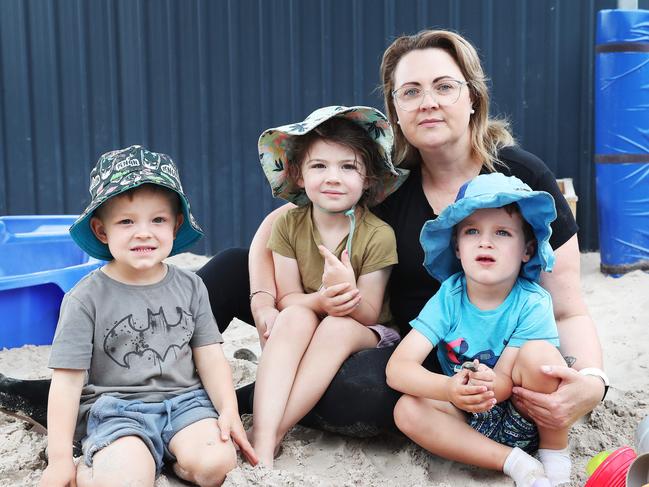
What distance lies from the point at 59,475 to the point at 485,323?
99 centimetres

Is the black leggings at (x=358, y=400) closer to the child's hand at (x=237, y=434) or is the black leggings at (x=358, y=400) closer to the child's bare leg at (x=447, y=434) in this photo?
the child's bare leg at (x=447, y=434)

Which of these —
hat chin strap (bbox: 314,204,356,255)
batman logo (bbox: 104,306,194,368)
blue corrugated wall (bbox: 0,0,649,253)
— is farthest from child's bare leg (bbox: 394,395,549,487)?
blue corrugated wall (bbox: 0,0,649,253)

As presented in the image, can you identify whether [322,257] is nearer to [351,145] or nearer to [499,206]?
[351,145]

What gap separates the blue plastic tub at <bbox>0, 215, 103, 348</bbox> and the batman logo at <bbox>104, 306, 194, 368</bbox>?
1.01 m

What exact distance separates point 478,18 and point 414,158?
2774 mm

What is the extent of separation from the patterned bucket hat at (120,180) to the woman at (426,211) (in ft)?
1.32

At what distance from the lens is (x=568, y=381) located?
183cm

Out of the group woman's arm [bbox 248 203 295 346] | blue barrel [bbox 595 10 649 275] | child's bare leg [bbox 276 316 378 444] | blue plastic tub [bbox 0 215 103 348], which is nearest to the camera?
child's bare leg [bbox 276 316 378 444]

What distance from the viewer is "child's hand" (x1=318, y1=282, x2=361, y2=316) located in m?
2.04

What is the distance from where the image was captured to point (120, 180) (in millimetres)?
1806

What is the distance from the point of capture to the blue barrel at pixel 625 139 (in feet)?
14.1

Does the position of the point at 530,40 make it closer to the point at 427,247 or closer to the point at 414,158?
the point at 414,158

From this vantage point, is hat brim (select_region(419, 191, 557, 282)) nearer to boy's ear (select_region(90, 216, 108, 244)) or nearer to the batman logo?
the batman logo

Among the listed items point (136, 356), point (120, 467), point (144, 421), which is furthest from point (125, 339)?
point (120, 467)
